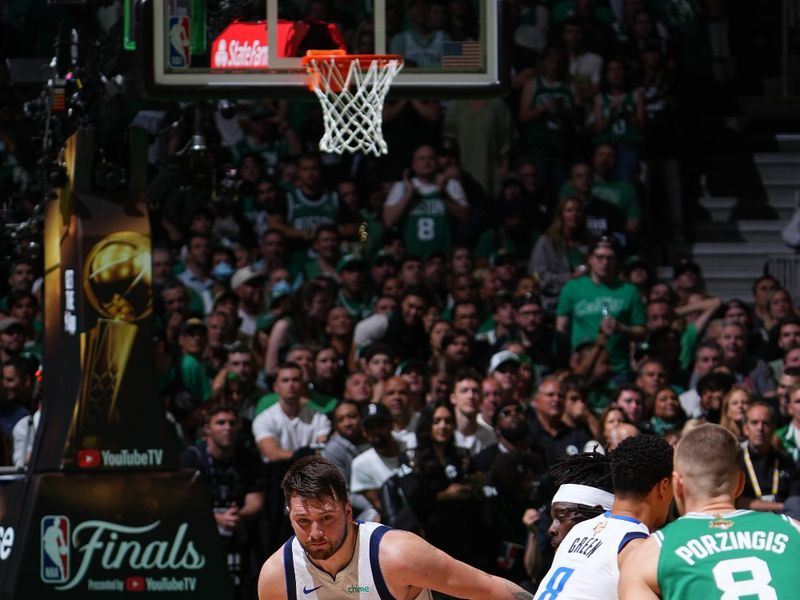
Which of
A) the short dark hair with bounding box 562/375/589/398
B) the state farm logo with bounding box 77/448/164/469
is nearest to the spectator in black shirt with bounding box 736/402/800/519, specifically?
the short dark hair with bounding box 562/375/589/398

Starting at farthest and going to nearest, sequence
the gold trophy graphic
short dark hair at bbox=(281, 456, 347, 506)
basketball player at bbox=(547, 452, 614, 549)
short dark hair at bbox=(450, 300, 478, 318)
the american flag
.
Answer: short dark hair at bbox=(450, 300, 478, 318)
the gold trophy graphic
the american flag
basketball player at bbox=(547, 452, 614, 549)
short dark hair at bbox=(281, 456, 347, 506)

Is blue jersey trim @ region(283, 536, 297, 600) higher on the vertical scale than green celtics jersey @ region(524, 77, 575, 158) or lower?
lower

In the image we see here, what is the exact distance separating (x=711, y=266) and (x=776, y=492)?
22.2 feet

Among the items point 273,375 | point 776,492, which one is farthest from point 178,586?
point 776,492

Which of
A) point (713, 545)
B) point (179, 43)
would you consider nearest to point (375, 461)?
point (179, 43)

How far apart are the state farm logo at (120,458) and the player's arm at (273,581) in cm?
492

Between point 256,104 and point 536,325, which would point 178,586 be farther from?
point 256,104

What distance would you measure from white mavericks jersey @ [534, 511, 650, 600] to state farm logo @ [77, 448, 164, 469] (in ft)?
18.0

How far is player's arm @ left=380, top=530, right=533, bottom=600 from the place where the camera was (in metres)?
6.47

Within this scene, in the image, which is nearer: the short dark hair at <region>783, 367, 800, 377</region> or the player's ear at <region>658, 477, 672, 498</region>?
the player's ear at <region>658, 477, 672, 498</region>

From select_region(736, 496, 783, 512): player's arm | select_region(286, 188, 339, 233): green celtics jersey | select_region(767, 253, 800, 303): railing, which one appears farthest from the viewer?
select_region(767, 253, 800, 303): railing

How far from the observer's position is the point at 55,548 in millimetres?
11258

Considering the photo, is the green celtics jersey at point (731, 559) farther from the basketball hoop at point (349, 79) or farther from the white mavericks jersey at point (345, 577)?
the basketball hoop at point (349, 79)

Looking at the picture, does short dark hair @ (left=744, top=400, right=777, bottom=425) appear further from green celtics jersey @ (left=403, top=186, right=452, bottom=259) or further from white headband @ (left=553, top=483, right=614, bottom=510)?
white headband @ (left=553, top=483, right=614, bottom=510)
